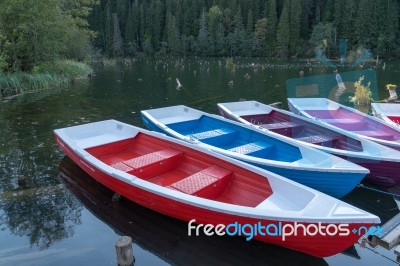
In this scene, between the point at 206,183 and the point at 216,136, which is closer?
the point at 206,183

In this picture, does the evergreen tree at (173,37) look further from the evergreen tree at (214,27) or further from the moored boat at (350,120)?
the moored boat at (350,120)

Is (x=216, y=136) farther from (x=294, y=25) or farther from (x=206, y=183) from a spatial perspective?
(x=294, y=25)

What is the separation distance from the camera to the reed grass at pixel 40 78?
18375 mm

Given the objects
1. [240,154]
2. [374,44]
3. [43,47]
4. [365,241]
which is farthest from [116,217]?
[374,44]

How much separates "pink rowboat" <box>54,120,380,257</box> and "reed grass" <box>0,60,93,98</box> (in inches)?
466

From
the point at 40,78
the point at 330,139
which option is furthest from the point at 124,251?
the point at 40,78

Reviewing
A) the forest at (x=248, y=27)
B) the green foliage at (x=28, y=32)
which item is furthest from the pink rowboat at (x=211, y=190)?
the forest at (x=248, y=27)

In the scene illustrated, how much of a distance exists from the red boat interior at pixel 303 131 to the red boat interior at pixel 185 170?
10.1ft

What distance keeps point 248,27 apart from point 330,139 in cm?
5958

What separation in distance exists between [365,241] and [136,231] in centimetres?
373

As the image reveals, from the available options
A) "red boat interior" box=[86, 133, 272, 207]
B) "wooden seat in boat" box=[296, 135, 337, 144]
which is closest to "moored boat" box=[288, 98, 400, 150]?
"wooden seat in boat" box=[296, 135, 337, 144]

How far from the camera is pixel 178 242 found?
5.72 m

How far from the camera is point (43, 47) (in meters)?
21.3

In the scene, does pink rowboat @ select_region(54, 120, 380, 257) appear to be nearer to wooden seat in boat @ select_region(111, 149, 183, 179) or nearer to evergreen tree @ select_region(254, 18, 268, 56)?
wooden seat in boat @ select_region(111, 149, 183, 179)
